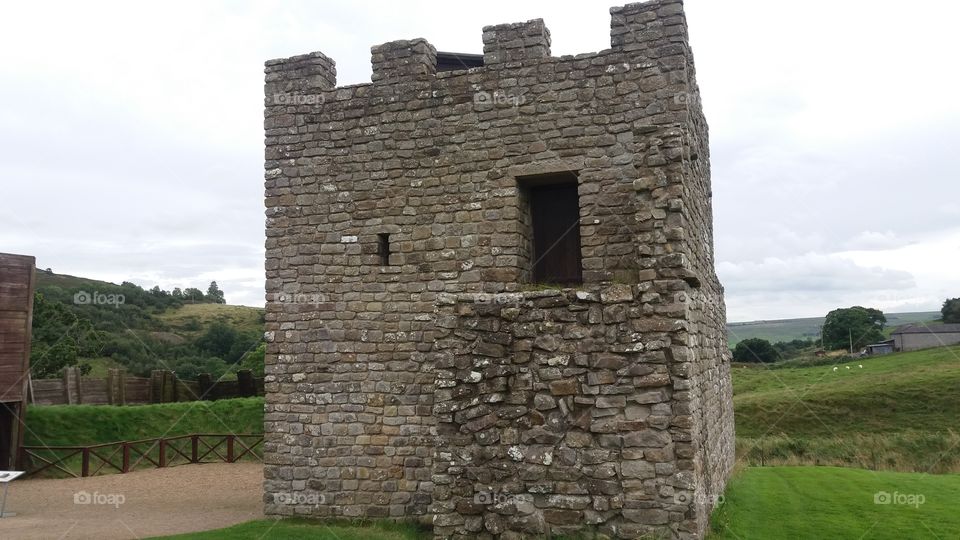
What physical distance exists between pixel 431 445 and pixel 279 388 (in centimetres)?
253

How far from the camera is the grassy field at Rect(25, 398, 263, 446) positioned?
1682 centimetres

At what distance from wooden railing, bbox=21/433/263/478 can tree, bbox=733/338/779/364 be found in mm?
33877

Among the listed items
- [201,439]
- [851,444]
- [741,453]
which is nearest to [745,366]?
[851,444]

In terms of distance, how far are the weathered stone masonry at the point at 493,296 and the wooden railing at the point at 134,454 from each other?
25.6 ft

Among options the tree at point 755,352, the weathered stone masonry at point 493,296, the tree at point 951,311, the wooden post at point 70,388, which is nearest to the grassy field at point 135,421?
the wooden post at point 70,388

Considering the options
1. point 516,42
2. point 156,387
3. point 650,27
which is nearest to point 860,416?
point 650,27

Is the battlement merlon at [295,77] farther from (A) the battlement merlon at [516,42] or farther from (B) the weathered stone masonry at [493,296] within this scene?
(A) the battlement merlon at [516,42]

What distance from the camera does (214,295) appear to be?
72.5 metres

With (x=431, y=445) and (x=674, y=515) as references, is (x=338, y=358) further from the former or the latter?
(x=674, y=515)

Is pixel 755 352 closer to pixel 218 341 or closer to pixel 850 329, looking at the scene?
pixel 850 329

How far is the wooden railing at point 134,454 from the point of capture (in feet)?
50.4

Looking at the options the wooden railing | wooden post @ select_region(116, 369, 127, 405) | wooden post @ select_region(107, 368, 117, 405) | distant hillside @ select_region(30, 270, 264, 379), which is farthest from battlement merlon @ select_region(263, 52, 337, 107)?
wooden post @ select_region(116, 369, 127, 405)

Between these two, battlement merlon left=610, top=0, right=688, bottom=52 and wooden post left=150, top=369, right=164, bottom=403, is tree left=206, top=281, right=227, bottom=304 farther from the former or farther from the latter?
battlement merlon left=610, top=0, right=688, bottom=52

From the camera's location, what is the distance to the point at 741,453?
15922 mm
